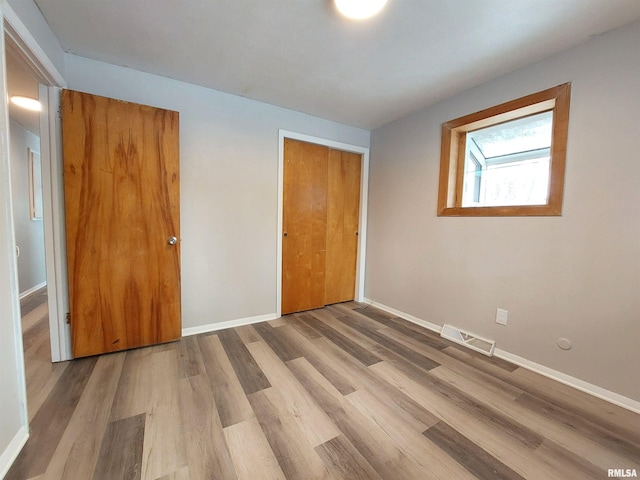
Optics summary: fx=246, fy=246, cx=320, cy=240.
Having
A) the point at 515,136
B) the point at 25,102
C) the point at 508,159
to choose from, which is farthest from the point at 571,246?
the point at 25,102

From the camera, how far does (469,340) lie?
232cm

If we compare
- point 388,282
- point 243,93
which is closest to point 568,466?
point 388,282

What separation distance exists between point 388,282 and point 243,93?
270 cm

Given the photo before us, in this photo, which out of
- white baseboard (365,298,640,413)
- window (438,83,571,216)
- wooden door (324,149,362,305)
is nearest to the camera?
white baseboard (365,298,640,413)

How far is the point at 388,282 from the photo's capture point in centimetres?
318

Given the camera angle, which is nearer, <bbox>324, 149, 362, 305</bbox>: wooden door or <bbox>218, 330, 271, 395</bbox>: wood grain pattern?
<bbox>218, 330, 271, 395</bbox>: wood grain pattern

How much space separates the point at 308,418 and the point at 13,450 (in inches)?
54.0

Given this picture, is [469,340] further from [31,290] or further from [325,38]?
[31,290]

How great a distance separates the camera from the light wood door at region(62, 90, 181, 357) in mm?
1858

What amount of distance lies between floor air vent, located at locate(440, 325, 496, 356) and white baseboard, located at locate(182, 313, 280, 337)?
1.84m

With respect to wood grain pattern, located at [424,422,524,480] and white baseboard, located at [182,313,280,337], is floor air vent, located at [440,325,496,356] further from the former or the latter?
white baseboard, located at [182,313,280,337]

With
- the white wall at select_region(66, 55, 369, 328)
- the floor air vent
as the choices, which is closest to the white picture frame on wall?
the white wall at select_region(66, 55, 369, 328)

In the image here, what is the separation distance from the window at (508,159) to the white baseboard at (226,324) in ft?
7.30

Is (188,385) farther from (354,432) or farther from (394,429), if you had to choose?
(394,429)
